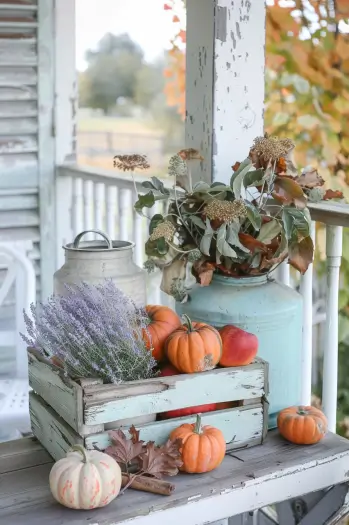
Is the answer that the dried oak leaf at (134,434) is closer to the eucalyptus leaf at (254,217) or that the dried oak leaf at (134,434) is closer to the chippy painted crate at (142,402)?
the chippy painted crate at (142,402)

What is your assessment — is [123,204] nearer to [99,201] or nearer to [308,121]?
[99,201]

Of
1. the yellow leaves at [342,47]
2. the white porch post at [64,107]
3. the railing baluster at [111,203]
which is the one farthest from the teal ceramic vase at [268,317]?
the white porch post at [64,107]

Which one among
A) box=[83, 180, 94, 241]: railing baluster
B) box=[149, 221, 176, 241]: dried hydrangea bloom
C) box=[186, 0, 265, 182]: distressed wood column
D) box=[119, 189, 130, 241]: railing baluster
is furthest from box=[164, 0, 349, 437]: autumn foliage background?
box=[149, 221, 176, 241]: dried hydrangea bloom

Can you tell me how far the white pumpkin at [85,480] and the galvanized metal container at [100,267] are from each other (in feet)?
1.54

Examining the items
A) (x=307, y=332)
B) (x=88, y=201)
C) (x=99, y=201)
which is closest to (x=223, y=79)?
(x=307, y=332)

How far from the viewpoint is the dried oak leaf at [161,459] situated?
1239mm

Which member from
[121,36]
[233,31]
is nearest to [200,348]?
[233,31]

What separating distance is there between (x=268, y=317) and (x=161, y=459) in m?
0.43

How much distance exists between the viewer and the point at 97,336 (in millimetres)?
1303

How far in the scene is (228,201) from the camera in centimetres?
147

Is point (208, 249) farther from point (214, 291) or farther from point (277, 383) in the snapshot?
point (277, 383)

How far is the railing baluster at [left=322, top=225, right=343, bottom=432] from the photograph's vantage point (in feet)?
6.11

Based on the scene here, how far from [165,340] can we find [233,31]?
33.0 inches

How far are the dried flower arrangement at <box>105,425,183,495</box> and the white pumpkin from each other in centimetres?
6
